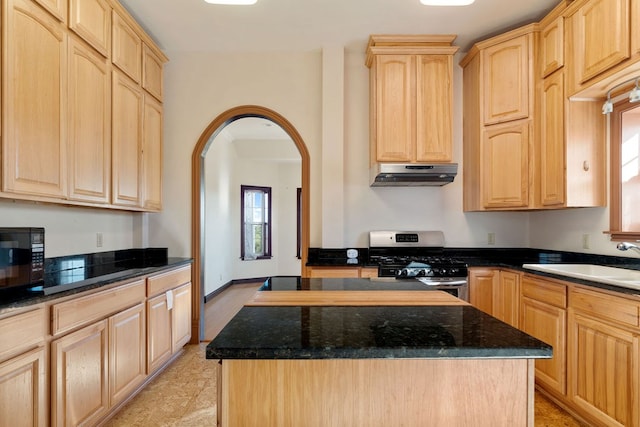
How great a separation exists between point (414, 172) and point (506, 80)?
1105mm

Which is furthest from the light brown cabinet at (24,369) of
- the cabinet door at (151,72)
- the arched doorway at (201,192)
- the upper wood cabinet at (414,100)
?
the upper wood cabinet at (414,100)

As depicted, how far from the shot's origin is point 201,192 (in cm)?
356

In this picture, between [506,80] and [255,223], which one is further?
[255,223]

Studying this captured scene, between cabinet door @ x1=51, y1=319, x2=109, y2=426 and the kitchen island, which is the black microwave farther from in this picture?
the kitchen island

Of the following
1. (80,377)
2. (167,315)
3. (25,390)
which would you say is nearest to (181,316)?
(167,315)

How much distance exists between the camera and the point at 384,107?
319cm

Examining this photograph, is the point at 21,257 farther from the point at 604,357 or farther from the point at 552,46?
the point at 552,46

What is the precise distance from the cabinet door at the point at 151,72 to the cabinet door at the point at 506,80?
9.83ft

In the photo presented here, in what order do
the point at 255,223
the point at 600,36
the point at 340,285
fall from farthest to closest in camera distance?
the point at 255,223
the point at 600,36
the point at 340,285

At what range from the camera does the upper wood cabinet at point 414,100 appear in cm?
317

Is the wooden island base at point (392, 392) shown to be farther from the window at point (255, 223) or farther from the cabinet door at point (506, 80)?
the window at point (255, 223)

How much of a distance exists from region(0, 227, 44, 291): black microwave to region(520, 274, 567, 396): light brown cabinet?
2.98 metres

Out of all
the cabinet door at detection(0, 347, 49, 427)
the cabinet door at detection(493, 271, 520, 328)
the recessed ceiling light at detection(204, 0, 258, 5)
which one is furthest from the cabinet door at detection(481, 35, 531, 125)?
the cabinet door at detection(0, 347, 49, 427)

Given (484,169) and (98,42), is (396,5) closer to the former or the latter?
(484,169)
